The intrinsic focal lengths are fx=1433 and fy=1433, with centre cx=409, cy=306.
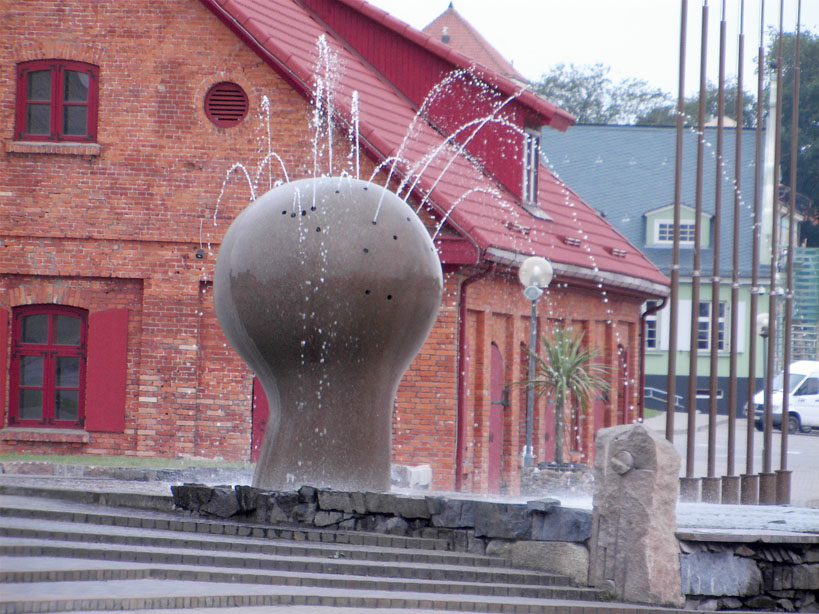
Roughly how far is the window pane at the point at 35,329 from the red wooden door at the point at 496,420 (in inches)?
250

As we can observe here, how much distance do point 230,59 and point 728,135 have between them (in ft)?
133

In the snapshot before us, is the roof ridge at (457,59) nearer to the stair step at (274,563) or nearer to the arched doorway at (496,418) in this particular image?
the arched doorway at (496,418)

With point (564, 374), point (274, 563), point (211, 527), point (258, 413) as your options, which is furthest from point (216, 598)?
point (564, 374)

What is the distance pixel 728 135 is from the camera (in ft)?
186

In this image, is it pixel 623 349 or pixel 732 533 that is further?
pixel 623 349

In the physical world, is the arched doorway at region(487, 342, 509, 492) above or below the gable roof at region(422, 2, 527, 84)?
below

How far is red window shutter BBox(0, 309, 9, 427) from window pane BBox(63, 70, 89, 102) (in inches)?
121

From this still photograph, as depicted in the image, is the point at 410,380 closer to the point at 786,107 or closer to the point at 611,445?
the point at 611,445

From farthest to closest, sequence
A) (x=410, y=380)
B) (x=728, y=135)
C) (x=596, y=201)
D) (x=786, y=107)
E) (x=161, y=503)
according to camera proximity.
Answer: (x=786, y=107) → (x=728, y=135) → (x=596, y=201) → (x=410, y=380) → (x=161, y=503)

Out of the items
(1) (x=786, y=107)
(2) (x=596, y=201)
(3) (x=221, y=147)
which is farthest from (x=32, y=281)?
(1) (x=786, y=107)

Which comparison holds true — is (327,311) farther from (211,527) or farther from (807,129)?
(807,129)

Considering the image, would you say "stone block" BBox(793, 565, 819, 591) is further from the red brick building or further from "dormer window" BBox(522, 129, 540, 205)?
"dormer window" BBox(522, 129, 540, 205)

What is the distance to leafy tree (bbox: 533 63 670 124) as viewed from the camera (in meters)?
78.0

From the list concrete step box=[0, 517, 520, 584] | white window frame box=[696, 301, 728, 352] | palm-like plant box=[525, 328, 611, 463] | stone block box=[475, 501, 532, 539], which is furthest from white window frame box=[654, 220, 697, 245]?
concrete step box=[0, 517, 520, 584]
